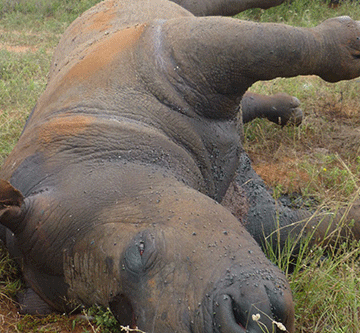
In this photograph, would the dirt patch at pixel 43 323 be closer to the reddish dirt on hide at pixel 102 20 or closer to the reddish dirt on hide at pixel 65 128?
the reddish dirt on hide at pixel 65 128

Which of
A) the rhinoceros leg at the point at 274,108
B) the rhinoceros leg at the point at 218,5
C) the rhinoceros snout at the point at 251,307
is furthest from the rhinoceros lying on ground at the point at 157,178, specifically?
the rhinoceros leg at the point at 218,5

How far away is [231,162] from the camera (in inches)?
135

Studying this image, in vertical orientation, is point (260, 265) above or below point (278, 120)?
above

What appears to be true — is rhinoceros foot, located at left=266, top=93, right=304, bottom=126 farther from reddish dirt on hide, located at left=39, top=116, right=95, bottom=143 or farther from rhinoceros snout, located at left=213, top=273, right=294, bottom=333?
rhinoceros snout, located at left=213, top=273, right=294, bottom=333

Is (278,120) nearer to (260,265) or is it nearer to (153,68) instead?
(153,68)

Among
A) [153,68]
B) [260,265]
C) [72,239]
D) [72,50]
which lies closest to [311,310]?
[260,265]

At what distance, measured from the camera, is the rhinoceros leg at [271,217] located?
3.38m

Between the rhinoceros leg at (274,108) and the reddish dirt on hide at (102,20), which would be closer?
the reddish dirt on hide at (102,20)

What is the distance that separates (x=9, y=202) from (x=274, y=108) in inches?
122

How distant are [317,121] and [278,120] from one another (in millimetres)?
389

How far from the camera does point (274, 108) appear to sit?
16.4 feet

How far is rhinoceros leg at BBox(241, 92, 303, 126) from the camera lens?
196 inches

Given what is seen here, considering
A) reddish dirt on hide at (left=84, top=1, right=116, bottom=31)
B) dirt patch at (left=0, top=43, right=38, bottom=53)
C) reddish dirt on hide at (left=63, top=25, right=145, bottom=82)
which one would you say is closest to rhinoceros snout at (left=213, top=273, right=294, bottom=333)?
reddish dirt on hide at (left=63, top=25, right=145, bottom=82)

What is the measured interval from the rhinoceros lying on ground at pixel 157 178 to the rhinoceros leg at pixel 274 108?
4.41 feet
